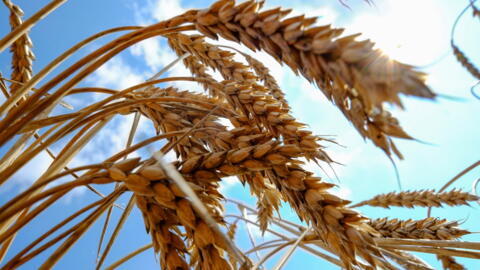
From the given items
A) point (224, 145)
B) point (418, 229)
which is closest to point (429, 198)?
point (418, 229)

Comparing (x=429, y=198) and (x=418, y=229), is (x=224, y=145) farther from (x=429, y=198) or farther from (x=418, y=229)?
(x=429, y=198)

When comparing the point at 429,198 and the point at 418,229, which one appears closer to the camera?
the point at 418,229

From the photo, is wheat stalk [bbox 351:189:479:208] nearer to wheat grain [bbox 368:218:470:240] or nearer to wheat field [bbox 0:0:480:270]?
wheat grain [bbox 368:218:470:240]

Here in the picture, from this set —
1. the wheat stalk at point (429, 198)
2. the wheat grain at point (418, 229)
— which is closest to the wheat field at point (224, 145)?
Result: the wheat grain at point (418, 229)

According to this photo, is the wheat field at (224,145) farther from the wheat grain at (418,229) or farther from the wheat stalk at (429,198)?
the wheat stalk at (429,198)

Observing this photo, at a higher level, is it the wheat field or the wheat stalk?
the wheat field

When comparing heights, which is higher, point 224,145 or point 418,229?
point 224,145

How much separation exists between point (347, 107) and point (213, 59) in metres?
0.67

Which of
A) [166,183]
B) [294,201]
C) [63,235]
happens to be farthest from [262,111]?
[63,235]

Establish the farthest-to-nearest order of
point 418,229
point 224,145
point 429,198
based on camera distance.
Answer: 1. point 429,198
2. point 418,229
3. point 224,145

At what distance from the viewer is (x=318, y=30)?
467 mm

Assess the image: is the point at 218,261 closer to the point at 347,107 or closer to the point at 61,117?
the point at 347,107

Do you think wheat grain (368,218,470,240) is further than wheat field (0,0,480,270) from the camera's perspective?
Yes

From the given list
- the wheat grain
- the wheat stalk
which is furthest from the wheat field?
the wheat stalk
